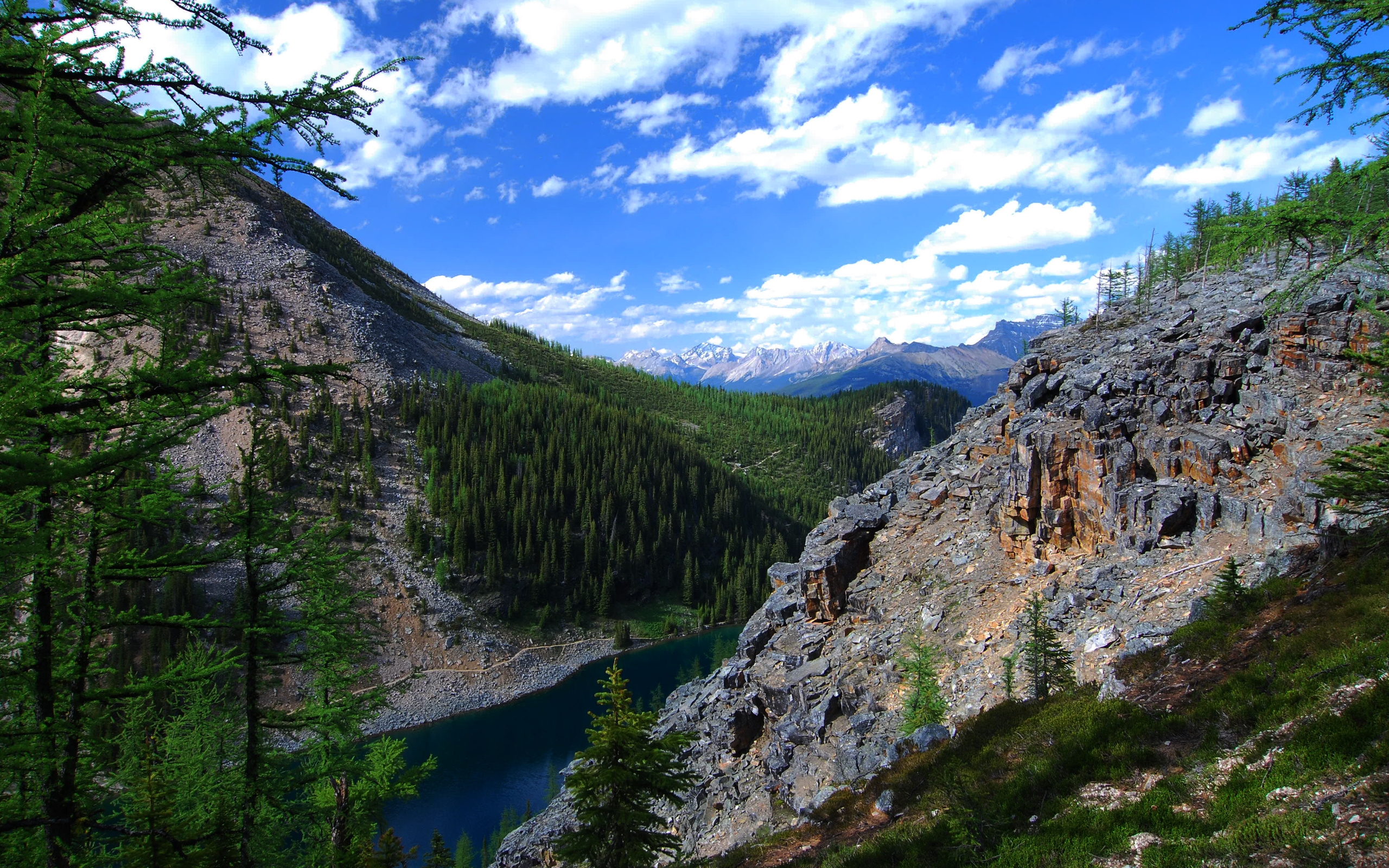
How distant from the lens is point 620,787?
14.6 meters

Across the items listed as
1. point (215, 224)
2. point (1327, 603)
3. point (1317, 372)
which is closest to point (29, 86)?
point (1327, 603)

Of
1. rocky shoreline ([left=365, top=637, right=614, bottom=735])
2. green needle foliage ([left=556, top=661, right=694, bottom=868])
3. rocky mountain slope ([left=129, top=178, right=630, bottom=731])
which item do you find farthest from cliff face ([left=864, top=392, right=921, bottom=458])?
green needle foliage ([left=556, top=661, right=694, bottom=868])

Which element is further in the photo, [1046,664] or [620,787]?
[1046,664]

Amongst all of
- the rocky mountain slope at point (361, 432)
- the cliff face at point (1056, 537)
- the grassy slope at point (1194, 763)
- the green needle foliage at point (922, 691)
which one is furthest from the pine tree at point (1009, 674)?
the rocky mountain slope at point (361, 432)

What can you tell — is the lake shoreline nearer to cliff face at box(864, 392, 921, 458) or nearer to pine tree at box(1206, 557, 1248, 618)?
pine tree at box(1206, 557, 1248, 618)

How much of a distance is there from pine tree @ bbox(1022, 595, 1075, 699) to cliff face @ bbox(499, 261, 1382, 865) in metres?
1.20

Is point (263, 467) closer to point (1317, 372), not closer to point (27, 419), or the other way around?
point (27, 419)

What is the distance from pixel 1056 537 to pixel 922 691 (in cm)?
999

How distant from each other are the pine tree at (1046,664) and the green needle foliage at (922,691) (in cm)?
362

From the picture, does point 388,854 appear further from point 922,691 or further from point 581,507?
point 581,507

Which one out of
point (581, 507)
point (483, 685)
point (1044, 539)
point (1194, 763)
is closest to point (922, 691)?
point (1044, 539)

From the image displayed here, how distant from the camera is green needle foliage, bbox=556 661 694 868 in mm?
14297

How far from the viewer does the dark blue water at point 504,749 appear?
47.8 m

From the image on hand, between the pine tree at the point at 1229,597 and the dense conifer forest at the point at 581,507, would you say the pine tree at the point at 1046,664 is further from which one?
the dense conifer forest at the point at 581,507
